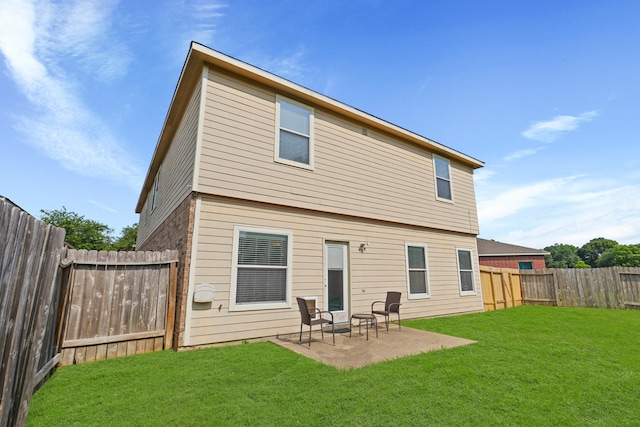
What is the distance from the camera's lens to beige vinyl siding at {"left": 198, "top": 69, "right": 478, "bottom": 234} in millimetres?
5855

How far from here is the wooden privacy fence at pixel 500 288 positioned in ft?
35.3

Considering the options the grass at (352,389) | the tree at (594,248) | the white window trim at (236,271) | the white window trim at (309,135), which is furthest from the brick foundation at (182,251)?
the tree at (594,248)

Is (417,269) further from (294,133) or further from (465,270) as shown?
(294,133)

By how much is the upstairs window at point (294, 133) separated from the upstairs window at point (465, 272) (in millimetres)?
6830

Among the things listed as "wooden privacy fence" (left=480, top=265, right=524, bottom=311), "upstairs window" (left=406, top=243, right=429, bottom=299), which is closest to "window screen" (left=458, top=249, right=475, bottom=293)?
"wooden privacy fence" (left=480, top=265, right=524, bottom=311)

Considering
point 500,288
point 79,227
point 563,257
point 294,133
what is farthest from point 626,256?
point 79,227

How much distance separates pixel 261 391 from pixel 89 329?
3244 millimetres

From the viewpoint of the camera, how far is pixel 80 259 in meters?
4.46

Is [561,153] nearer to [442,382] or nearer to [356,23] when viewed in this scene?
[356,23]

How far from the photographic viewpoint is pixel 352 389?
320 cm

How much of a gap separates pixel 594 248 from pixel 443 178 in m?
82.6

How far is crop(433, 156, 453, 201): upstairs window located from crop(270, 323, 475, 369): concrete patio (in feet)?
17.9

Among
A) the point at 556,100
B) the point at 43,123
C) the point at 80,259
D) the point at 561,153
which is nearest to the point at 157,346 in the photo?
the point at 80,259

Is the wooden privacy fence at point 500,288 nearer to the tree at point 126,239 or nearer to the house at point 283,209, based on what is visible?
the house at point 283,209
